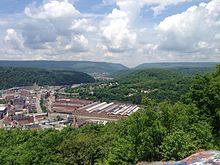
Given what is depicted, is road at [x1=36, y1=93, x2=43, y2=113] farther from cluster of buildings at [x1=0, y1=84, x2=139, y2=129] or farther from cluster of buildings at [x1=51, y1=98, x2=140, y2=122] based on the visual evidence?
cluster of buildings at [x1=51, y1=98, x2=140, y2=122]

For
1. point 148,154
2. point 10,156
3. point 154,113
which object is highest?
point 154,113

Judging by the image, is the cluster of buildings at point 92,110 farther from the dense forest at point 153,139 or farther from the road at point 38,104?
the dense forest at point 153,139

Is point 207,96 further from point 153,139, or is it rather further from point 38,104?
point 38,104

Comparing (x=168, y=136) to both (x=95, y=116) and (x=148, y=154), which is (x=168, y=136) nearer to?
(x=148, y=154)

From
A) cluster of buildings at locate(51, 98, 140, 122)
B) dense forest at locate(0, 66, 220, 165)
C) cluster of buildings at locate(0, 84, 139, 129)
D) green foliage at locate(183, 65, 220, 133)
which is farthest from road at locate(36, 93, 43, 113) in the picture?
green foliage at locate(183, 65, 220, 133)

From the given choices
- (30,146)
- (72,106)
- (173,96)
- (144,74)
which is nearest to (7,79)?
(144,74)

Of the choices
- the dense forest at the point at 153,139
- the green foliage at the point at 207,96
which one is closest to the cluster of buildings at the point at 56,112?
the dense forest at the point at 153,139

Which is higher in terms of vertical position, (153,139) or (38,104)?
(153,139)

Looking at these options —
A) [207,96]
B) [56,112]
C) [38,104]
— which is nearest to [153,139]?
[207,96]
